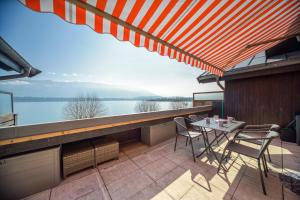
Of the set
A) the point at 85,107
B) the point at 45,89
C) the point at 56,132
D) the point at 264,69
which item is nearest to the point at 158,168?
the point at 56,132

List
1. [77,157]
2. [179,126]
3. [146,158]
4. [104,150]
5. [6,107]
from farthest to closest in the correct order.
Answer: [6,107] → [179,126] → [146,158] → [104,150] → [77,157]

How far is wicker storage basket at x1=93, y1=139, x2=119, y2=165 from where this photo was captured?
2.26 m

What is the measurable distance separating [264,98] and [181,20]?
16.8 ft

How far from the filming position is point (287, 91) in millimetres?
3938

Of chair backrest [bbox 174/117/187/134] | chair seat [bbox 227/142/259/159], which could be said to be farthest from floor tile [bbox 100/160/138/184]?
chair seat [bbox 227/142/259/159]

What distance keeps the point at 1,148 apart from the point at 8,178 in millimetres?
430

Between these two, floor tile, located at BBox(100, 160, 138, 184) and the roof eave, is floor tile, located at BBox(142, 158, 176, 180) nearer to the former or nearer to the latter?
floor tile, located at BBox(100, 160, 138, 184)

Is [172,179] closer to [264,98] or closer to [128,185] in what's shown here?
[128,185]

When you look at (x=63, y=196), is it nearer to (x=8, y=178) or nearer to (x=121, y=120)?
(x=8, y=178)

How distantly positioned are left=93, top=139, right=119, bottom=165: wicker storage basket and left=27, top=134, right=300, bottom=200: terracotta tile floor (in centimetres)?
13

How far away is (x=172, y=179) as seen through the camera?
194cm

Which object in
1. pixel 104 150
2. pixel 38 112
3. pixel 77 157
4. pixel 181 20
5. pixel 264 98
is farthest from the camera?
pixel 38 112

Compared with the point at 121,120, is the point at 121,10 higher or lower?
higher

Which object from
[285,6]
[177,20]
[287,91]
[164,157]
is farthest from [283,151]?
[177,20]
